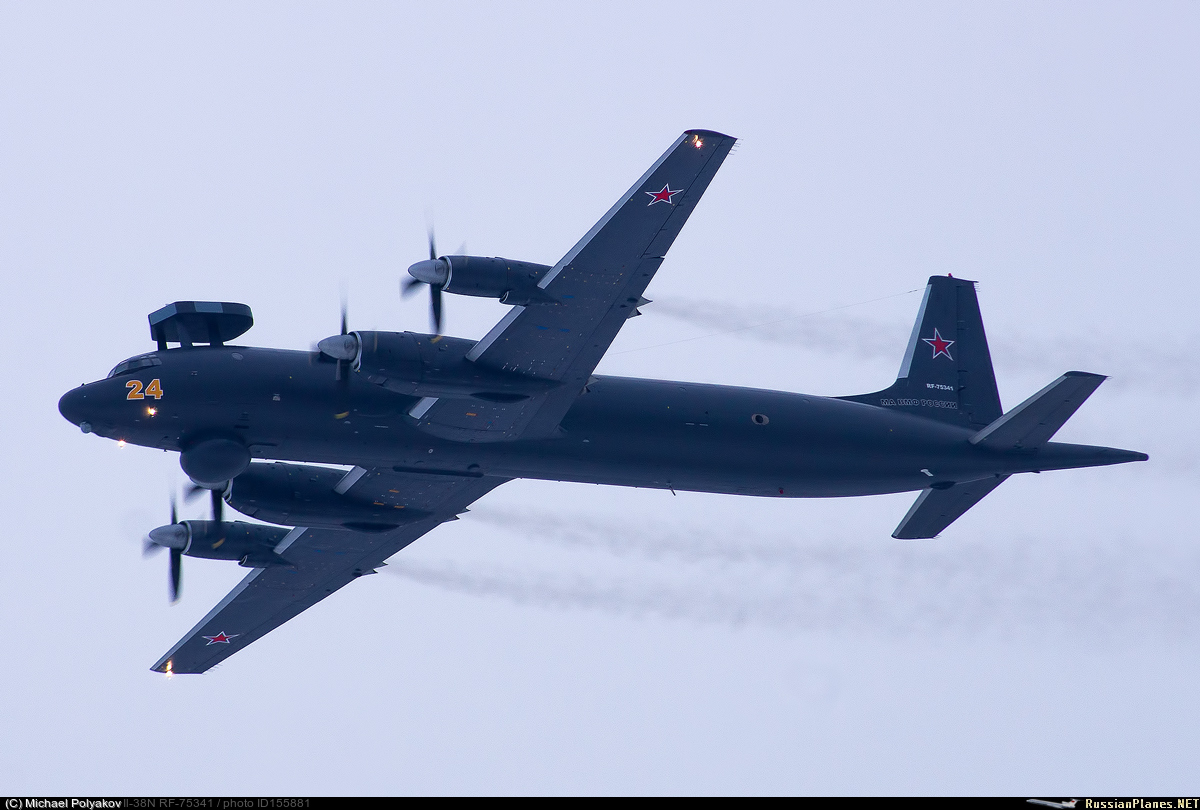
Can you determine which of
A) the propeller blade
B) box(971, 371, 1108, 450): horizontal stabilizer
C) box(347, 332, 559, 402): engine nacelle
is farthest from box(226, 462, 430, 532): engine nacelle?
box(971, 371, 1108, 450): horizontal stabilizer

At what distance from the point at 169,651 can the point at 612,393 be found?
1559 centimetres

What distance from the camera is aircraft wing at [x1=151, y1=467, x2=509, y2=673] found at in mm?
36969

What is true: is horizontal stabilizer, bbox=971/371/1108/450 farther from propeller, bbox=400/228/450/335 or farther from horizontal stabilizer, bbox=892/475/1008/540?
propeller, bbox=400/228/450/335

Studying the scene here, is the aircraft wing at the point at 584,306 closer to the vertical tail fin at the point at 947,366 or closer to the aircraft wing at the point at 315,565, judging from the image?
the aircraft wing at the point at 315,565

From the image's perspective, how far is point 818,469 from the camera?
3647cm

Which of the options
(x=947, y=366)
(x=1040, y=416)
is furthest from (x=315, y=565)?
(x=1040, y=416)

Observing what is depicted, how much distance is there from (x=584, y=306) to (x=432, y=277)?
3.38 meters

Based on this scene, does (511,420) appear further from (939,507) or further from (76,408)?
(939,507)

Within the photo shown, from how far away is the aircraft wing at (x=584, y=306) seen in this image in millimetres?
31047

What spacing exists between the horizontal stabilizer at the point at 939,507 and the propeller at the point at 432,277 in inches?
567

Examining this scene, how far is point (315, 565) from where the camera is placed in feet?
132

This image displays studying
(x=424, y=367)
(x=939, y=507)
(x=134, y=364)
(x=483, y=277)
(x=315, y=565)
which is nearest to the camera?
(x=483, y=277)

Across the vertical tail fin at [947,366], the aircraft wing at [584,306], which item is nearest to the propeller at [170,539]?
the aircraft wing at [584,306]

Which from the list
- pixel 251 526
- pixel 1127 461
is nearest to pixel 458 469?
pixel 251 526
